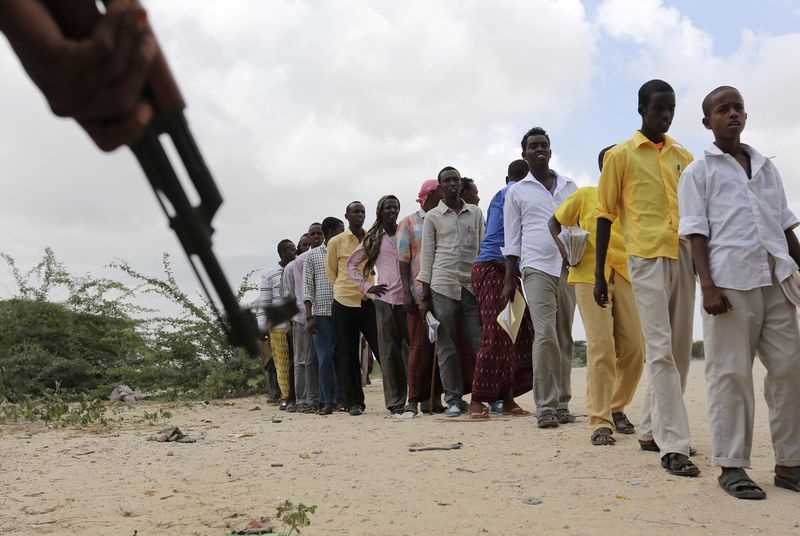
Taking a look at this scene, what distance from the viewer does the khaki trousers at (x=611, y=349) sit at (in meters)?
5.60

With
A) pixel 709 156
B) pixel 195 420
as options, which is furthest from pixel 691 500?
pixel 195 420

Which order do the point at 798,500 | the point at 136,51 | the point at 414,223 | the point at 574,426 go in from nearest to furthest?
1. the point at 136,51
2. the point at 798,500
3. the point at 574,426
4. the point at 414,223

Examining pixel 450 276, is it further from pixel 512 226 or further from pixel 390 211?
pixel 390 211

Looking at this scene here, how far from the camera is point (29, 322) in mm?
14141

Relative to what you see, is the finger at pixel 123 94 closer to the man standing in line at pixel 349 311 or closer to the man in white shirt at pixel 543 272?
the man in white shirt at pixel 543 272

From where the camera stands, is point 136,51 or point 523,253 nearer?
point 136,51

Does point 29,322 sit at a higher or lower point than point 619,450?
higher

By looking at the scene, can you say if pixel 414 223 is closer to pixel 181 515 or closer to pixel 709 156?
pixel 709 156

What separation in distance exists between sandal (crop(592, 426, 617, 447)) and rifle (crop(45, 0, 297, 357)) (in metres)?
4.20

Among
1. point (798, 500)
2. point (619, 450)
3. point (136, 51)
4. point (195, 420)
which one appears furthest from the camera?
point (195, 420)

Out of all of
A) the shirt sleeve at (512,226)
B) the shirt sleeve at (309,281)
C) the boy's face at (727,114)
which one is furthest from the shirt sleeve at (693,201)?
the shirt sleeve at (309,281)

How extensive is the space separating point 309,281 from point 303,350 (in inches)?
41.2

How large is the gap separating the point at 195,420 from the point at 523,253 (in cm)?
436

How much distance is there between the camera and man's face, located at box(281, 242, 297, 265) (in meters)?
11.2
